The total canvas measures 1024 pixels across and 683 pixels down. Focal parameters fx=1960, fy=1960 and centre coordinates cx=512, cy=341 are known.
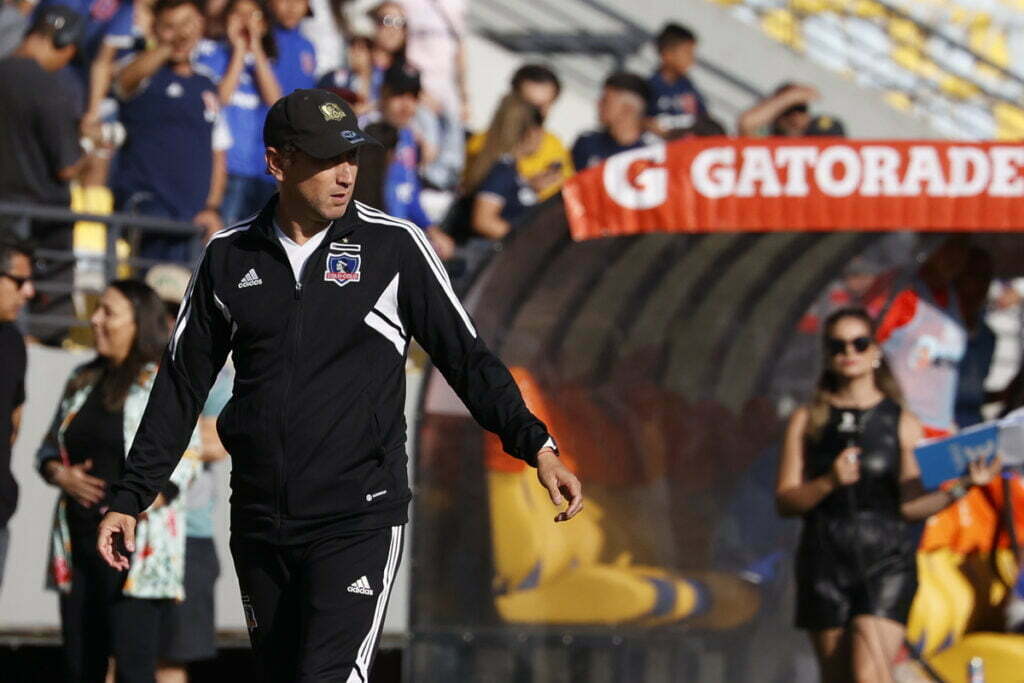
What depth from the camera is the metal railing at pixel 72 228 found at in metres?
9.52

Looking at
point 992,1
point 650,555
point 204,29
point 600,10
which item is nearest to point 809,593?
point 650,555

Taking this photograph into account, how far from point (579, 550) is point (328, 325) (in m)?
4.52

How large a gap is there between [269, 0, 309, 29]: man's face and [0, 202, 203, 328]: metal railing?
2108 millimetres

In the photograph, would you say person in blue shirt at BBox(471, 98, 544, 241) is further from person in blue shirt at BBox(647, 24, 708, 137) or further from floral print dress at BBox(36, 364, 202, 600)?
floral print dress at BBox(36, 364, 202, 600)

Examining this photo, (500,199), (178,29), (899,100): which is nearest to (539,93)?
(500,199)

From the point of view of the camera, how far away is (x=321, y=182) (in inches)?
201

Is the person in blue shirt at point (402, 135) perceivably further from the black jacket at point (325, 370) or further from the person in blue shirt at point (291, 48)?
the black jacket at point (325, 370)

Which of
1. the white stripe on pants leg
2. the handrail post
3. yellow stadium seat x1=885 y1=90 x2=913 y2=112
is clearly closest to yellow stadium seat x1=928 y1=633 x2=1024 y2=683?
the handrail post

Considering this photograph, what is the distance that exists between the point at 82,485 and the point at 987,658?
4461 millimetres

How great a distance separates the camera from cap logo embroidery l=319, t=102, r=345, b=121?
16.8 ft

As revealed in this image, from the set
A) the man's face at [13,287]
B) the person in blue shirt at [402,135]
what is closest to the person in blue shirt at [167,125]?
the person in blue shirt at [402,135]

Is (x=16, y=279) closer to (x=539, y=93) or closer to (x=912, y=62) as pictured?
(x=539, y=93)

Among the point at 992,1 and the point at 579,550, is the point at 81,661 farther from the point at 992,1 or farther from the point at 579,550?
the point at 992,1

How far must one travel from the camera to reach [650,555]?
9.77m
